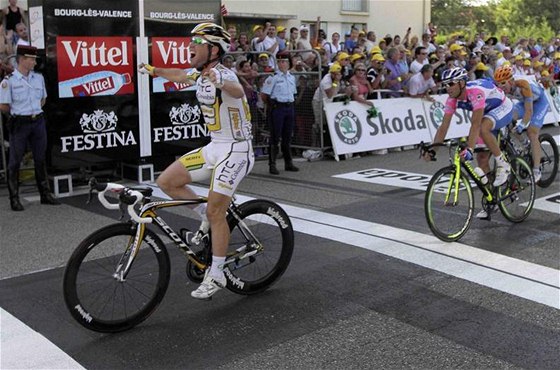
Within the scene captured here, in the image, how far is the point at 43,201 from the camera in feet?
29.0

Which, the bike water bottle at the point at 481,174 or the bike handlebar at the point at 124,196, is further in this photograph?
the bike water bottle at the point at 481,174

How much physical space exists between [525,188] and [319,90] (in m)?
5.80

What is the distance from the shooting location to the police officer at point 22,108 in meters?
8.35

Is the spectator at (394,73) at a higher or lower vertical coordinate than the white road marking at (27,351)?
higher

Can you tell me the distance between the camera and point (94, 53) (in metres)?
9.54

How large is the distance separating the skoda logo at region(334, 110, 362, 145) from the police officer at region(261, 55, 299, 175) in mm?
1588

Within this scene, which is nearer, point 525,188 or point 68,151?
point 525,188

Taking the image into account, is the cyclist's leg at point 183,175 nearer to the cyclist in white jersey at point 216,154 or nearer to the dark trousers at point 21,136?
the cyclist in white jersey at point 216,154

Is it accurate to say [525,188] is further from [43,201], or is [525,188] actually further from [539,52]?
[539,52]

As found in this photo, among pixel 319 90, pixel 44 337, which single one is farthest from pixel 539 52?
pixel 44 337

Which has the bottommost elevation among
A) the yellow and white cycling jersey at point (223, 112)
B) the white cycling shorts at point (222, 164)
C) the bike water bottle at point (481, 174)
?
the bike water bottle at point (481, 174)

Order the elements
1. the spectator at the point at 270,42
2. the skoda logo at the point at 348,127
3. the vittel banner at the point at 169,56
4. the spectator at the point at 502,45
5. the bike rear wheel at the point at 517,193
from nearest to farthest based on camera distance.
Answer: the bike rear wheel at the point at 517,193
the vittel banner at the point at 169,56
the skoda logo at the point at 348,127
the spectator at the point at 270,42
the spectator at the point at 502,45

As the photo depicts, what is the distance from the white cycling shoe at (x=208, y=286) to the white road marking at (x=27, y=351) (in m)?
1.03

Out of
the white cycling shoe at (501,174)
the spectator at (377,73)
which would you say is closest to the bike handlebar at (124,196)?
the white cycling shoe at (501,174)
